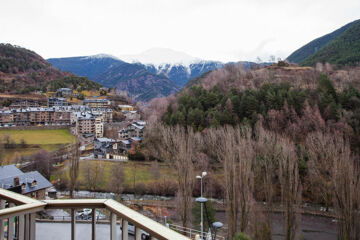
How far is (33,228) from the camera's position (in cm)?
150

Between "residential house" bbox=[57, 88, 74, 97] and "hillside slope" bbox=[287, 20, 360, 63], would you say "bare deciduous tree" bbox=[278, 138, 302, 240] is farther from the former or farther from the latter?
"hillside slope" bbox=[287, 20, 360, 63]

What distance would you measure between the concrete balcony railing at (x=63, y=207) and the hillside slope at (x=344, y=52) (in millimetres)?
49517

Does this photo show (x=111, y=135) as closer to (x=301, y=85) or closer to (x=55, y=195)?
(x=55, y=195)

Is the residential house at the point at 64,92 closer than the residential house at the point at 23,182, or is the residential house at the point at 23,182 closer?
the residential house at the point at 23,182

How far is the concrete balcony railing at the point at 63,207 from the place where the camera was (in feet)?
3.78

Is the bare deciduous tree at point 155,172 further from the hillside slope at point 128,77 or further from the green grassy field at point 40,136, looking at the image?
the hillside slope at point 128,77

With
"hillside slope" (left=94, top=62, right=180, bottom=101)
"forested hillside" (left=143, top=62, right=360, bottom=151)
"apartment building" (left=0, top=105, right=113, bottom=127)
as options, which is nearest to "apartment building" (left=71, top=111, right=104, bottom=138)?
"apartment building" (left=0, top=105, right=113, bottom=127)

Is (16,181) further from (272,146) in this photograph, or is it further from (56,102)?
(56,102)

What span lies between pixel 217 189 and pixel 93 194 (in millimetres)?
10306

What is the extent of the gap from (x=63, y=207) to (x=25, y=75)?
8961 centimetres

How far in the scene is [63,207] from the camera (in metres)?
1.40

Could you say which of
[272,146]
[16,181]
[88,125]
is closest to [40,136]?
[88,125]

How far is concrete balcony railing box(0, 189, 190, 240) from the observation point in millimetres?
1153

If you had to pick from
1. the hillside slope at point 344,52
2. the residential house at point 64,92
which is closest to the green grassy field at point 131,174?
the hillside slope at point 344,52
